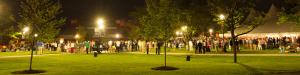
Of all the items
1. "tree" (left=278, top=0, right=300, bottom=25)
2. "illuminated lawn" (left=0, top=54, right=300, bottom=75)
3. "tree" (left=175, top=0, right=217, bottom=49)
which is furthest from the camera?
"tree" (left=175, top=0, right=217, bottom=49)

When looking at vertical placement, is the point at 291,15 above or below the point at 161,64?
above

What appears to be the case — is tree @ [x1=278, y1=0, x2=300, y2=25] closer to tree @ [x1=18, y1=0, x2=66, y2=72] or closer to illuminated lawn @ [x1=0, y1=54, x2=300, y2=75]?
illuminated lawn @ [x1=0, y1=54, x2=300, y2=75]

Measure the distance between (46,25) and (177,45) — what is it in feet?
148

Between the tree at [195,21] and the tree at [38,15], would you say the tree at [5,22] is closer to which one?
the tree at [195,21]

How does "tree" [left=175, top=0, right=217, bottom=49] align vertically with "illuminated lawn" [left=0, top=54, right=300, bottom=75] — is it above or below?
above

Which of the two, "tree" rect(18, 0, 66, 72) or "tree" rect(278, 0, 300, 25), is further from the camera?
"tree" rect(278, 0, 300, 25)

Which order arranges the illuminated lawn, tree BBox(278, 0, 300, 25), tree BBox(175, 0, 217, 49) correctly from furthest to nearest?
tree BBox(175, 0, 217, 49)
tree BBox(278, 0, 300, 25)
the illuminated lawn

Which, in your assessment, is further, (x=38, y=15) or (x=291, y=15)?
(x=291, y=15)

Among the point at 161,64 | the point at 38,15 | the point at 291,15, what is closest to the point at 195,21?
the point at 291,15

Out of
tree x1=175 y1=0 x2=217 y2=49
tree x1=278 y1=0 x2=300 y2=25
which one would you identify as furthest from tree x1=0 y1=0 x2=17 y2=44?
tree x1=278 y1=0 x2=300 y2=25

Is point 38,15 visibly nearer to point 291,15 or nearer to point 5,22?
point 291,15

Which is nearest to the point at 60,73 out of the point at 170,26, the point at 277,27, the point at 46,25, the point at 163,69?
the point at 46,25

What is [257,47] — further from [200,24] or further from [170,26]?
[170,26]

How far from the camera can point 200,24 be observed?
180 feet
